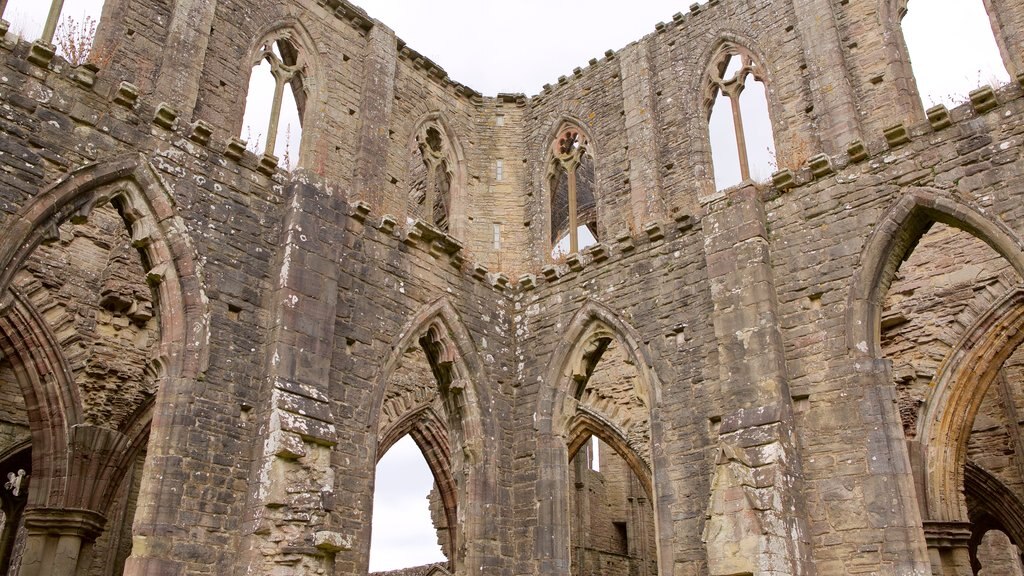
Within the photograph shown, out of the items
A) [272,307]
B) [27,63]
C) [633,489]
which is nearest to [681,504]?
[272,307]

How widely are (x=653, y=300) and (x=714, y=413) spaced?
1763mm

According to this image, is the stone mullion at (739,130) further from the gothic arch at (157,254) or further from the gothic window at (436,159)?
the gothic arch at (157,254)

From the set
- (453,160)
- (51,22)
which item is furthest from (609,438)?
(51,22)

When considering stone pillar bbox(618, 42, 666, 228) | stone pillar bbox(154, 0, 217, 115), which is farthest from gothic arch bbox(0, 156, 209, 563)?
stone pillar bbox(618, 42, 666, 228)

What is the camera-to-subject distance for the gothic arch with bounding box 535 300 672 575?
965 centimetres

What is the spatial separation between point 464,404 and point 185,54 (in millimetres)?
5517

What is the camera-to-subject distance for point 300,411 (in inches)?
321

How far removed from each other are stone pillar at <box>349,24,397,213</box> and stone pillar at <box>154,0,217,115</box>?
2246mm

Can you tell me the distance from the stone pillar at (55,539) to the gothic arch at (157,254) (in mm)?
4463

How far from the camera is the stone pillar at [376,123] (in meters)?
11.1

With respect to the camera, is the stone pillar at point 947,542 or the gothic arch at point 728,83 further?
the gothic arch at point 728,83

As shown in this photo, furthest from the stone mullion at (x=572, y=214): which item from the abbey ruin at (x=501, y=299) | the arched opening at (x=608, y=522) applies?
the arched opening at (x=608, y=522)

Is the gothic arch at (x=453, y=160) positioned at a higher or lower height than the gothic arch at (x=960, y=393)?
higher

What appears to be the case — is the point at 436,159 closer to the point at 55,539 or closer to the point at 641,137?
the point at 641,137
